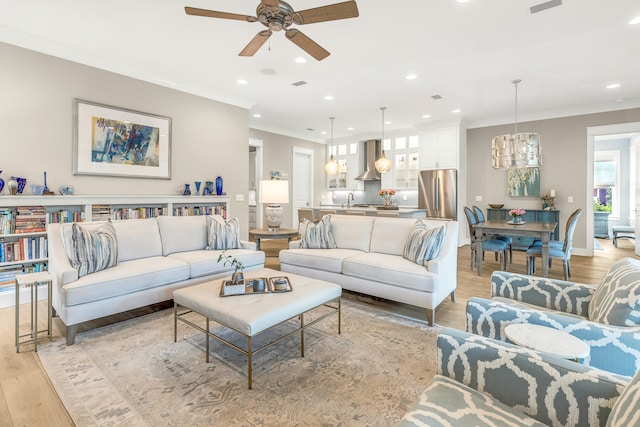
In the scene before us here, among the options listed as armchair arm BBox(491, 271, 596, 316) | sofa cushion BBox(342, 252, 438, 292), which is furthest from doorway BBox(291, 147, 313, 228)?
armchair arm BBox(491, 271, 596, 316)

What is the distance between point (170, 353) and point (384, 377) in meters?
1.53

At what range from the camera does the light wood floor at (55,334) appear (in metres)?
1.67

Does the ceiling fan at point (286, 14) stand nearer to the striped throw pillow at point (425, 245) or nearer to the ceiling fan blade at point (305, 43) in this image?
the ceiling fan blade at point (305, 43)

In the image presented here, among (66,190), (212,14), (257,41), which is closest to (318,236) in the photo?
(257,41)

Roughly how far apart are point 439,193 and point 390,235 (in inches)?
153

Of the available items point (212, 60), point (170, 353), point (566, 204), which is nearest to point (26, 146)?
point (212, 60)

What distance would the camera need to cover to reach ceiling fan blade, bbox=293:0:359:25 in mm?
2170

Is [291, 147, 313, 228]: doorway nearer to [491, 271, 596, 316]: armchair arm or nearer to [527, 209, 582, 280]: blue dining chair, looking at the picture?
[527, 209, 582, 280]: blue dining chair

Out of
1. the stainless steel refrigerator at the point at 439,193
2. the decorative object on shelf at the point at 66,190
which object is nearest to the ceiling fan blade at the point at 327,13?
the decorative object on shelf at the point at 66,190

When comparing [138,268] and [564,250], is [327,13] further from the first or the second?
[564,250]

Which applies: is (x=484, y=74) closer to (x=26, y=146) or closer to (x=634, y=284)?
(x=634, y=284)

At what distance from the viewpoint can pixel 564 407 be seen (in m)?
1.03

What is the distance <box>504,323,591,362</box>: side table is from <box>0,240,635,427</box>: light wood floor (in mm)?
1462

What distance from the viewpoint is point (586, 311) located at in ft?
6.13
